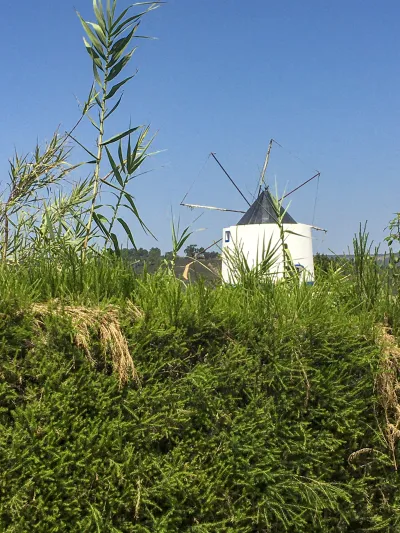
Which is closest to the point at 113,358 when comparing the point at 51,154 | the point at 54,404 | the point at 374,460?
the point at 54,404

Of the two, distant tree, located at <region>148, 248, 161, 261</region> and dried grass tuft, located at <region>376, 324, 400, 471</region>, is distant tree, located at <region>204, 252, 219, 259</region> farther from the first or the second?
dried grass tuft, located at <region>376, 324, 400, 471</region>

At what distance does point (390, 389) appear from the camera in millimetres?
3891

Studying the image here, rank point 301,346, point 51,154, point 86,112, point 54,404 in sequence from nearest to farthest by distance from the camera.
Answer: point 54,404, point 301,346, point 86,112, point 51,154

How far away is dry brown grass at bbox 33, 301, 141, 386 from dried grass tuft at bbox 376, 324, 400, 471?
4.98 feet

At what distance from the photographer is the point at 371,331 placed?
3928 millimetres

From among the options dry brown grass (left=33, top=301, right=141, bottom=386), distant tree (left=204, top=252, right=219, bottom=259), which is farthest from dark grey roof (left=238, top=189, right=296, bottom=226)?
Answer: dry brown grass (left=33, top=301, right=141, bottom=386)

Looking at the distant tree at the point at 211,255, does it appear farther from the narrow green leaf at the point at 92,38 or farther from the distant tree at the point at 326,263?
the narrow green leaf at the point at 92,38

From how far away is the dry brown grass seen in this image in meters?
3.21

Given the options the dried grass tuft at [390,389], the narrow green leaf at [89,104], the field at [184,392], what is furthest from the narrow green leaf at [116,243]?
the dried grass tuft at [390,389]

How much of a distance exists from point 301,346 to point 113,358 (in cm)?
109

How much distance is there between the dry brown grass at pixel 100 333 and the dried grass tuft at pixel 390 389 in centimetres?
152

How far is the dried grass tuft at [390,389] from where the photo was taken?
3.88 meters

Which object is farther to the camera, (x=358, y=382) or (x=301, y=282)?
(x=301, y=282)

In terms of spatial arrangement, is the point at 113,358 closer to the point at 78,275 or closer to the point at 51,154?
the point at 78,275
